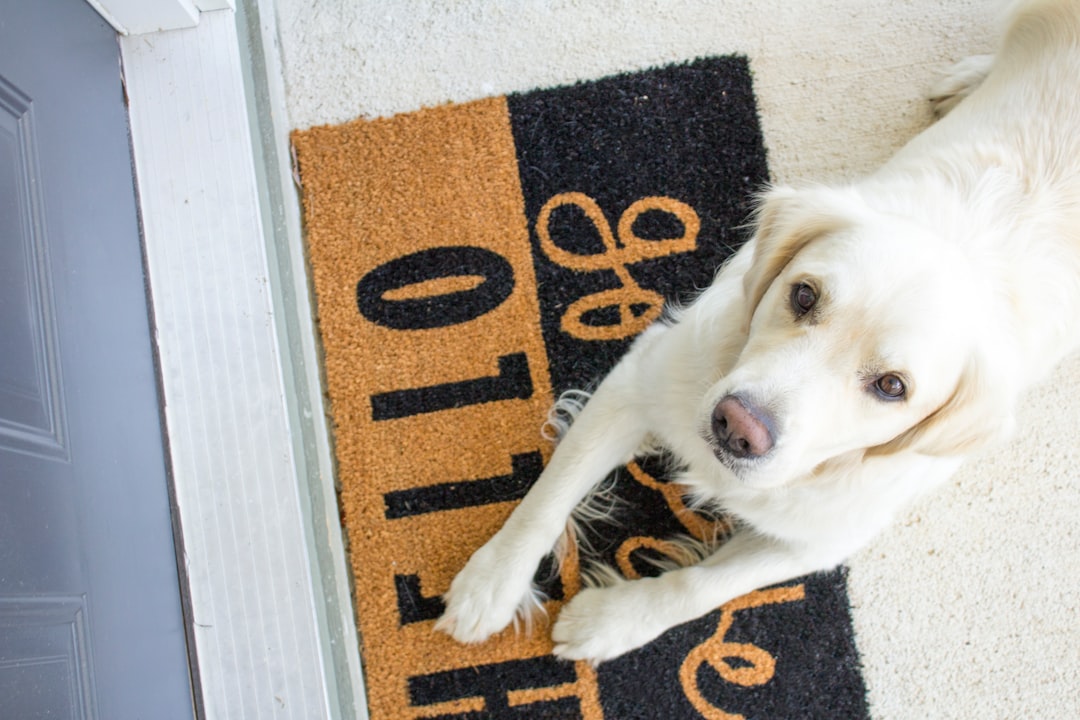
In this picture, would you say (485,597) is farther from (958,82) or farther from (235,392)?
(958,82)

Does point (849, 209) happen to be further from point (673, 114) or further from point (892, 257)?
point (673, 114)

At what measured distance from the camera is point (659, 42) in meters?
2.13

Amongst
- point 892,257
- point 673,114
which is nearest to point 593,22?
point 673,114

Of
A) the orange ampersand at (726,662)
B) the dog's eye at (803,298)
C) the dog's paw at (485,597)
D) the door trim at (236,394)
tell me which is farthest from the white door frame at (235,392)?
the dog's eye at (803,298)

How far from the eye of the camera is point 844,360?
1248 millimetres

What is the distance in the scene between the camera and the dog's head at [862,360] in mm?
1231

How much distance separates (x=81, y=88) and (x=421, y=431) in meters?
1.02

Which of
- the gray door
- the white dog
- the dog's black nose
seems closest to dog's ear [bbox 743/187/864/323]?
the white dog

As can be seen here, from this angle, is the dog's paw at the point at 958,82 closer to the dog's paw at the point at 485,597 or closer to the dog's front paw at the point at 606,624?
the dog's front paw at the point at 606,624

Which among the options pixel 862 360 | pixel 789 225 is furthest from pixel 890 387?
pixel 789 225

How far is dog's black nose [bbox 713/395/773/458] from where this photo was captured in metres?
1.23

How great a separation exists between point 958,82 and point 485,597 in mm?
1718

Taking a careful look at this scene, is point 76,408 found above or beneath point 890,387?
above

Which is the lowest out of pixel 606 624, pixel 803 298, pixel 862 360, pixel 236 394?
pixel 606 624
